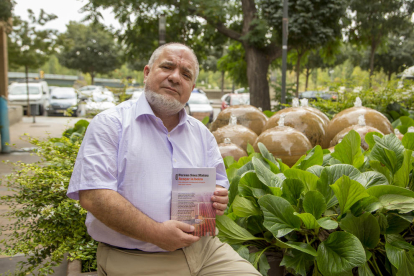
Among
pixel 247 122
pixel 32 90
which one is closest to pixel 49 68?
pixel 32 90

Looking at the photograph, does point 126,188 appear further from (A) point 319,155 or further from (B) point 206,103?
(B) point 206,103

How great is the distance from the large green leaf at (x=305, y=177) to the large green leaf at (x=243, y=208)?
0.33 meters

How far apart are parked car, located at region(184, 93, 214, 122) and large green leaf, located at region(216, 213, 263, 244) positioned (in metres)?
14.3

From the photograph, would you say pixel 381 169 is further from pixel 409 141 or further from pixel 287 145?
pixel 287 145

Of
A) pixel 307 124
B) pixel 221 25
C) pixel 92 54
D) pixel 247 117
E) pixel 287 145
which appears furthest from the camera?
pixel 92 54

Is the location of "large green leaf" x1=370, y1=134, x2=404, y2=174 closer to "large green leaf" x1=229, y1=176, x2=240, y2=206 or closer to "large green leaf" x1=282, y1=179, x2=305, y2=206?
"large green leaf" x1=282, y1=179, x2=305, y2=206

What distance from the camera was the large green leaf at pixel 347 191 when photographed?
2.17m

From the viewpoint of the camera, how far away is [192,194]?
1.98m

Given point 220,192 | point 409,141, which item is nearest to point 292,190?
point 220,192

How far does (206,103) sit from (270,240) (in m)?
16.2

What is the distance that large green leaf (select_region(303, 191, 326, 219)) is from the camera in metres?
2.23

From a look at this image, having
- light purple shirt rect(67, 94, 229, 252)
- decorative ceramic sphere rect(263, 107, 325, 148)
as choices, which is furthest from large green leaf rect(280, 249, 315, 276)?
decorative ceramic sphere rect(263, 107, 325, 148)

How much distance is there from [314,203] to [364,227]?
0.37 metres

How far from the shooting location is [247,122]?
537 cm
